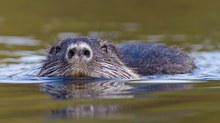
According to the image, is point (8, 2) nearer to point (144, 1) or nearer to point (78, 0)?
point (78, 0)

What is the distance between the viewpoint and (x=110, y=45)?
832 centimetres

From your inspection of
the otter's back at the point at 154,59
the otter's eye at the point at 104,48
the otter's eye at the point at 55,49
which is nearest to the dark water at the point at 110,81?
the otter's back at the point at 154,59

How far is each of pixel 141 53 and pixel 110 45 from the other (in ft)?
3.80

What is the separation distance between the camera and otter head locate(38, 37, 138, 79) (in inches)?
283

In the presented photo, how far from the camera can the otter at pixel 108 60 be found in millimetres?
7242

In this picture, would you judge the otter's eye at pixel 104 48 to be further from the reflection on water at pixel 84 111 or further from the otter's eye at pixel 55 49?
the reflection on water at pixel 84 111

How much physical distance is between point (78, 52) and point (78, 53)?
Result: 11 mm

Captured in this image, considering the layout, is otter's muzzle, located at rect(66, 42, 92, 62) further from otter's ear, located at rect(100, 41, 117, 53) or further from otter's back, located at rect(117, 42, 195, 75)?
otter's back, located at rect(117, 42, 195, 75)

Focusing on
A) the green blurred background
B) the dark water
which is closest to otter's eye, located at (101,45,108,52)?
the dark water

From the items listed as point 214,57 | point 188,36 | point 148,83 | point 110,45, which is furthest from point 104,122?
point 188,36

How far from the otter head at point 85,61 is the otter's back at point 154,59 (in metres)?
0.62

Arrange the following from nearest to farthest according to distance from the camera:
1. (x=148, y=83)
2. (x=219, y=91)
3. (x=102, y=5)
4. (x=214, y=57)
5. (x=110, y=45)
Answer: (x=219, y=91)
(x=148, y=83)
(x=110, y=45)
(x=214, y=57)
(x=102, y=5)

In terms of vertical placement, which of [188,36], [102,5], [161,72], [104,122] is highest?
[102,5]

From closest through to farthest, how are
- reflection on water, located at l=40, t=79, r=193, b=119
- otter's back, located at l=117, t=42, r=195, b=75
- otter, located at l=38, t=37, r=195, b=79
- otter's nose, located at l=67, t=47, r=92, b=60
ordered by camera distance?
reflection on water, located at l=40, t=79, r=193, b=119, otter's nose, located at l=67, t=47, r=92, b=60, otter, located at l=38, t=37, r=195, b=79, otter's back, located at l=117, t=42, r=195, b=75
